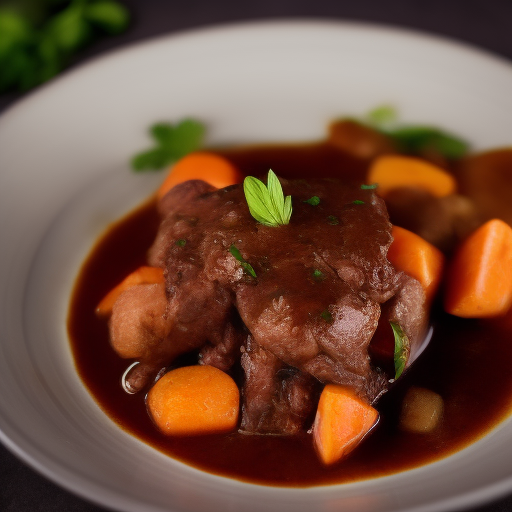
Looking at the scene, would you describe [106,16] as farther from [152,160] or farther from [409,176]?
[409,176]

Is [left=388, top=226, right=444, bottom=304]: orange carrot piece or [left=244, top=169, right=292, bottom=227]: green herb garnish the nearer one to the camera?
[left=244, top=169, right=292, bottom=227]: green herb garnish

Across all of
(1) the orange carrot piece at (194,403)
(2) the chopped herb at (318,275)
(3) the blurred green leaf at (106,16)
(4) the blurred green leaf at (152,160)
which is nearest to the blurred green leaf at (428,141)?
(4) the blurred green leaf at (152,160)

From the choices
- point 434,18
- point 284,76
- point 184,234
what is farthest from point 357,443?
point 434,18

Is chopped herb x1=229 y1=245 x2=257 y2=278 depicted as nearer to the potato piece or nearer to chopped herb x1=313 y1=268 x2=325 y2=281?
chopped herb x1=313 y1=268 x2=325 y2=281

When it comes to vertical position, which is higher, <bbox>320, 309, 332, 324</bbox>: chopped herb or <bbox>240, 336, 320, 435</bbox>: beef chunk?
<bbox>320, 309, 332, 324</bbox>: chopped herb

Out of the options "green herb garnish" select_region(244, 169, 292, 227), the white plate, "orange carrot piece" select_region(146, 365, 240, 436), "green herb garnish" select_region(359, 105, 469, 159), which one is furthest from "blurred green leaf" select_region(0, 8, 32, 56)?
"orange carrot piece" select_region(146, 365, 240, 436)

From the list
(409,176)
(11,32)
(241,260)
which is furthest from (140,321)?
(11,32)
